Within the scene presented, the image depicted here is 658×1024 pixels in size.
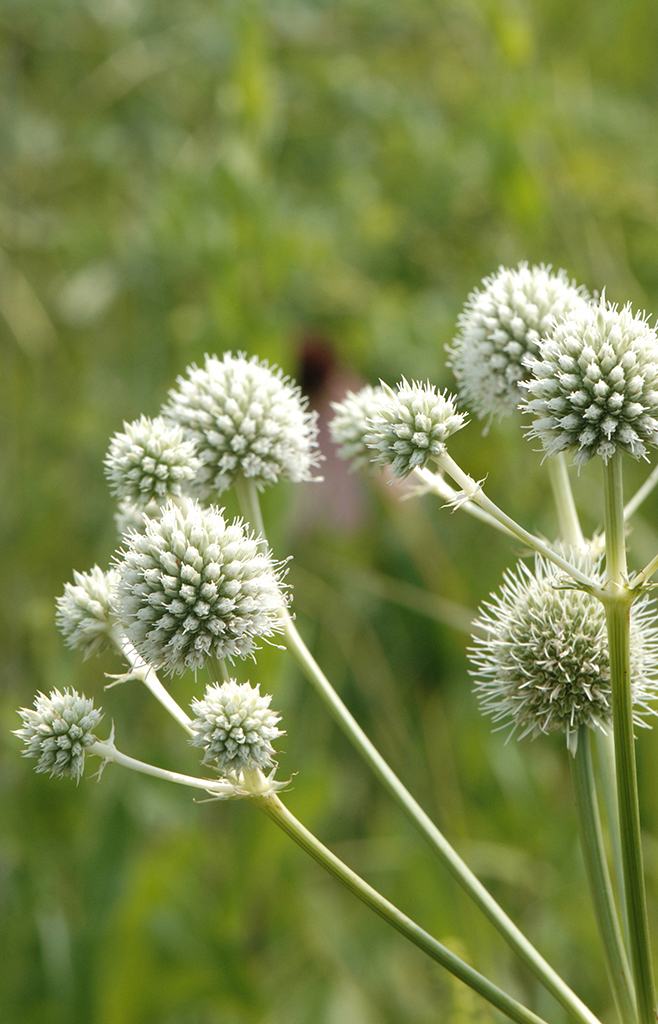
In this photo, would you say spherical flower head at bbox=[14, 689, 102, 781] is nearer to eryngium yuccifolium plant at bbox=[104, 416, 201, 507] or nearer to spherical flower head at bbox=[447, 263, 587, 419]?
eryngium yuccifolium plant at bbox=[104, 416, 201, 507]

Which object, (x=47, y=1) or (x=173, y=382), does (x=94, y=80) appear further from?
(x=173, y=382)

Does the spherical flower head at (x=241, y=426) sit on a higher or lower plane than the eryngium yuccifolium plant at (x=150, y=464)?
higher

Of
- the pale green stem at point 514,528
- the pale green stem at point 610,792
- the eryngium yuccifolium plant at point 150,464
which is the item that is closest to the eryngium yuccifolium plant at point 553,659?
the pale green stem at point 610,792

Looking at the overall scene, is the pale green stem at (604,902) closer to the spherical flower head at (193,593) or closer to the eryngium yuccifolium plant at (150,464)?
the spherical flower head at (193,593)

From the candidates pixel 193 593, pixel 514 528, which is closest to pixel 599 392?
pixel 514 528

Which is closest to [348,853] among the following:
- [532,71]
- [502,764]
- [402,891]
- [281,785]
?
[402,891]

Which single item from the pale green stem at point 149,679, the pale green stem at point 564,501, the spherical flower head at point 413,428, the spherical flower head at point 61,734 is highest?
the pale green stem at point 564,501

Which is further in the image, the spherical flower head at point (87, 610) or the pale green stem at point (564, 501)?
the pale green stem at point (564, 501)
